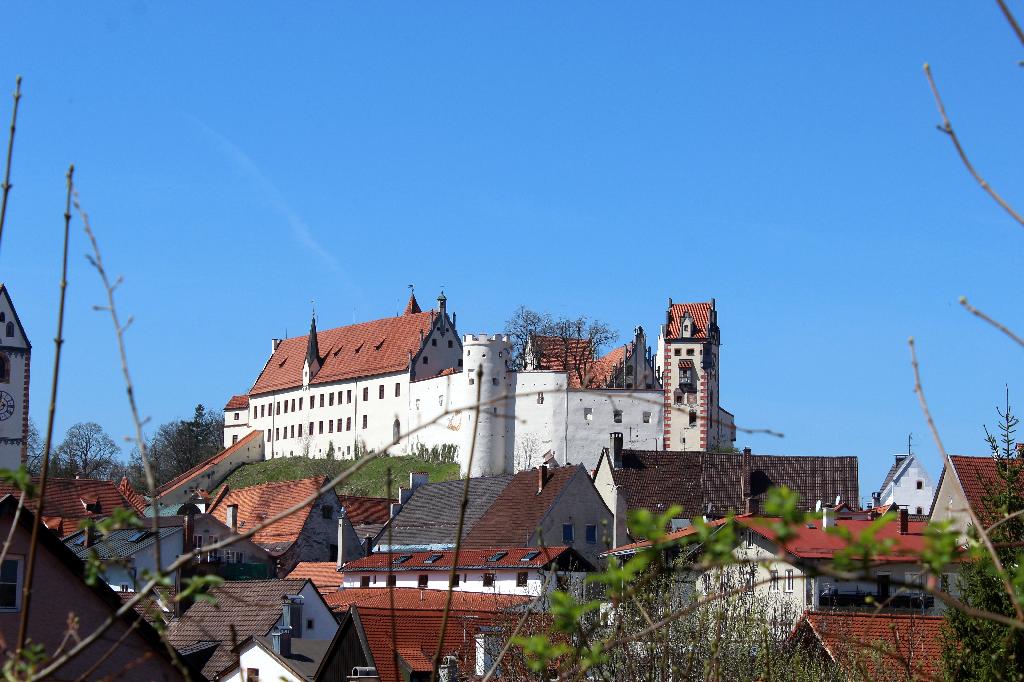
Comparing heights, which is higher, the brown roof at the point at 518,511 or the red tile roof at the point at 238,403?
the red tile roof at the point at 238,403

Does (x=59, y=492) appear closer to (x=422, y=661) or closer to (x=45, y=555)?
(x=422, y=661)

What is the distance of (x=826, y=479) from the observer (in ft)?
229

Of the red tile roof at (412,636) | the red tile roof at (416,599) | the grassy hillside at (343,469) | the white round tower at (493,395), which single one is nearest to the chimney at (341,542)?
the red tile roof at (416,599)

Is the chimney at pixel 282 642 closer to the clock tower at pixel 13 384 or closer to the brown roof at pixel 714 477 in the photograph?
the brown roof at pixel 714 477

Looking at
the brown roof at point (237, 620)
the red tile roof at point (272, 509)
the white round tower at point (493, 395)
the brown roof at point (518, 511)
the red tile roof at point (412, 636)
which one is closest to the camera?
the brown roof at point (237, 620)

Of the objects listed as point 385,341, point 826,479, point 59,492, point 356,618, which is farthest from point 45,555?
point 385,341

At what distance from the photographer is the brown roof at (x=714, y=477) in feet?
208

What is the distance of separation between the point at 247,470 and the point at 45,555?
95.9m

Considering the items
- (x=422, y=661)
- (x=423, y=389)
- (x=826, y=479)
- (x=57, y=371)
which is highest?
(x=423, y=389)

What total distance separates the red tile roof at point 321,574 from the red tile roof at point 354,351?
43.2m

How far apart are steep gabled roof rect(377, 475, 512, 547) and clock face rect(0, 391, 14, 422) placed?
134ft

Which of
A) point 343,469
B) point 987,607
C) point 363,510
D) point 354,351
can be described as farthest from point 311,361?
point 987,607

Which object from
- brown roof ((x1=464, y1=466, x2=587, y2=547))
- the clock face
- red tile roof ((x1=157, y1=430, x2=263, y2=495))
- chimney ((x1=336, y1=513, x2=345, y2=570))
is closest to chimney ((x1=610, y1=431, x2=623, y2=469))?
brown roof ((x1=464, y1=466, x2=587, y2=547))

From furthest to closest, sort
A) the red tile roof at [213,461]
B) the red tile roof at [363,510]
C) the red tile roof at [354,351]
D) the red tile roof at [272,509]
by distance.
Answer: the red tile roof at [213,461] < the red tile roof at [354,351] < the red tile roof at [363,510] < the red tile roof at [272,509]
